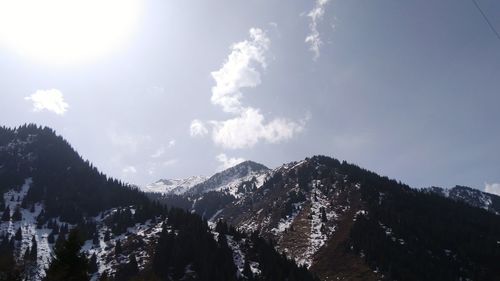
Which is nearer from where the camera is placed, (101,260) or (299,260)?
(101,260)

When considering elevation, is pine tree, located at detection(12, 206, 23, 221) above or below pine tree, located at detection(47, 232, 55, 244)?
above

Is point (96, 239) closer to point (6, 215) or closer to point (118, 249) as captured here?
point (118, 249)

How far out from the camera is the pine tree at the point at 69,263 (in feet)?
97.0

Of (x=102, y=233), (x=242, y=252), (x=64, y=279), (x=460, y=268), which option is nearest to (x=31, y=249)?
(x=102, y=233)

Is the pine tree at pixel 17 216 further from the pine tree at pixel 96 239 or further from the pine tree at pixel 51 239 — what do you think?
the pine tree at pixel 96 239

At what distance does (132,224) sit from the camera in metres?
172

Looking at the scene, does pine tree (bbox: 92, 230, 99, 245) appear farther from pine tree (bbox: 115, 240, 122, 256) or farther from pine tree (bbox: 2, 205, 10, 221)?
pine tree (bbox: 2, 205, 10, 221)

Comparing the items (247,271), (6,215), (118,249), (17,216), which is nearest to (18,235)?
(17,216)

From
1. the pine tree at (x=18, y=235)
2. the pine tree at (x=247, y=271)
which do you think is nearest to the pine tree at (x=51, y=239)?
the pine tree at (x=18, y=235)

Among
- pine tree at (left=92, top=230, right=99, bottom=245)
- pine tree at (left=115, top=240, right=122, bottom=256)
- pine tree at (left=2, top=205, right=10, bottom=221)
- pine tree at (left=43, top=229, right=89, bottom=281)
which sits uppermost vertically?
pine tree at (left=2, top=205, right=10, bottom=221)

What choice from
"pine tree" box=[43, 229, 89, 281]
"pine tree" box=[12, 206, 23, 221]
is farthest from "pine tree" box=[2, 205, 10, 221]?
"pine tree" box=[43, 229, 89, 281]

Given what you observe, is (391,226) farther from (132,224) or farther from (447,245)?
(132,224)

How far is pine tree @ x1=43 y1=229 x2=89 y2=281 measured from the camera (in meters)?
29.6

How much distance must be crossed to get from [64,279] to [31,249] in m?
148
